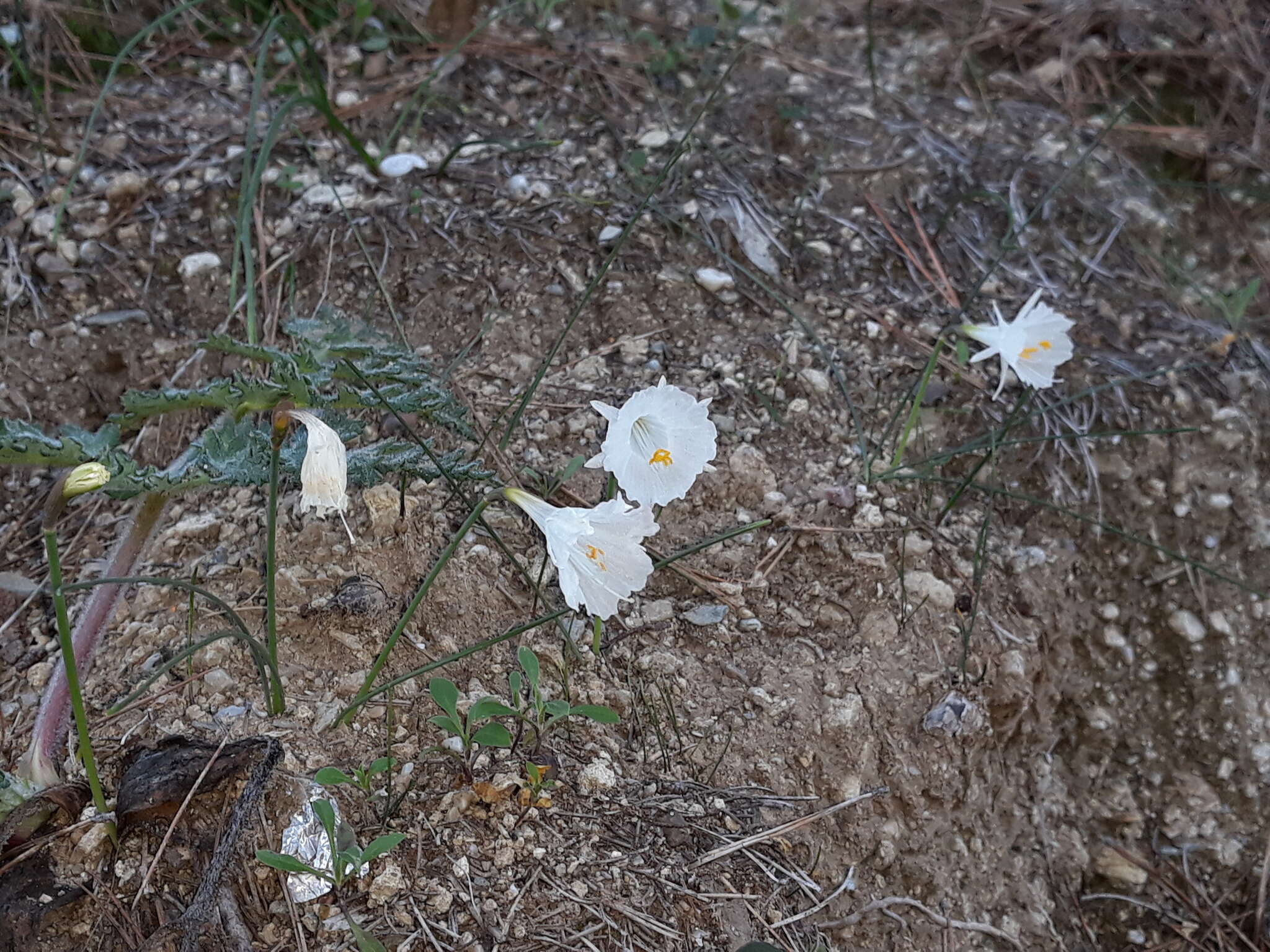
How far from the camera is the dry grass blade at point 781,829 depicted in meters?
1.57

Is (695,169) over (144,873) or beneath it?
over

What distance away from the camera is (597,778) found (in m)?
1.60

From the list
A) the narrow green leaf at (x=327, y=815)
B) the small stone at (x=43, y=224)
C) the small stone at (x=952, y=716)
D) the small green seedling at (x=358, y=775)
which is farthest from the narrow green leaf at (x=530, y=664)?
the small stone at (x=43, y=224)

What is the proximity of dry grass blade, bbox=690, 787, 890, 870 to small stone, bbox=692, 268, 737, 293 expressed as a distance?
1.22 meters

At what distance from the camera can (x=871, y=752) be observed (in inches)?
71.2

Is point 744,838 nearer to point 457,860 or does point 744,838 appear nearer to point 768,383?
point 457,860

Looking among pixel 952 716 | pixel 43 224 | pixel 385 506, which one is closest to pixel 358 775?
pixel 385 506

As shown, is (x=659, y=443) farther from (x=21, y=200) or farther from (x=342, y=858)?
(x=21, y=200)

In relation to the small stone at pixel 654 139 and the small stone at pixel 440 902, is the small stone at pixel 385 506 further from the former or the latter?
the small stone at pixel 654 139

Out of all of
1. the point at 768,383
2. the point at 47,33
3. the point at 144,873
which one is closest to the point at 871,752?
the point at 768,383

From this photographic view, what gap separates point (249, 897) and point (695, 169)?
1993 millimetres

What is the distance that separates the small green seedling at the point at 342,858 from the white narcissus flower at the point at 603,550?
1.42ft

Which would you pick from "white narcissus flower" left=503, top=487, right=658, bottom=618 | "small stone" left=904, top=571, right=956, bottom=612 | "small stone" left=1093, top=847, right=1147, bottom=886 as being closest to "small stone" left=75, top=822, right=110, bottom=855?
"white narcissus flower" left=503, top=487, right=658, bottom=618

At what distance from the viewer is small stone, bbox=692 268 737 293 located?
2391mm
